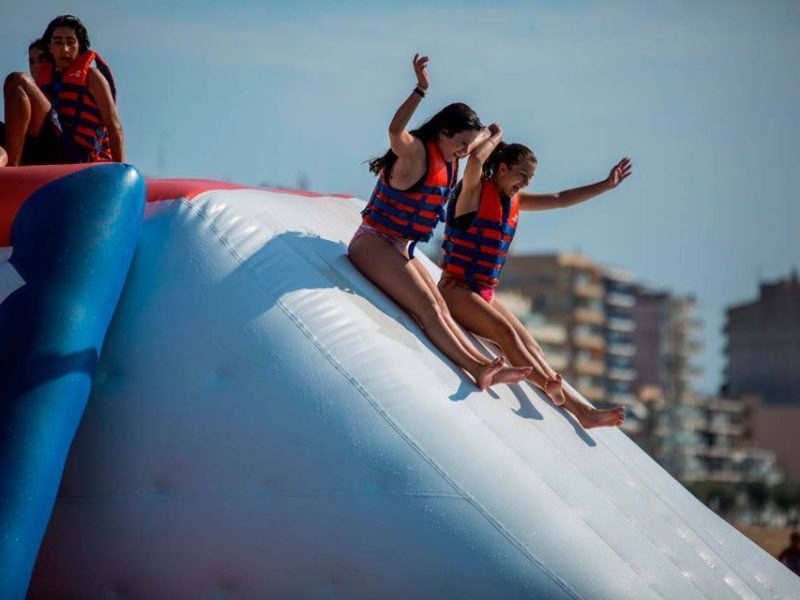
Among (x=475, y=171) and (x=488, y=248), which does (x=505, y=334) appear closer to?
(x=488, y=248)

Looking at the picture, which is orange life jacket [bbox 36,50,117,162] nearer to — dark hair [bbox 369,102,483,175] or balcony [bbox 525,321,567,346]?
dark hair [bbox 369,102,483,175]

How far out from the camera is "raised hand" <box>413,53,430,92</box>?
7.67m

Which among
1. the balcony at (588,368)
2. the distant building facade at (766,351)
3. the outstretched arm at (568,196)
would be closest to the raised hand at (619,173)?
the outstretched arm at (568,196)

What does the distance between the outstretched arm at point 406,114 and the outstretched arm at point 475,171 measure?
81 centimetres

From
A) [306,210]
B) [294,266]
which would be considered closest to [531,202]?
[306,210]

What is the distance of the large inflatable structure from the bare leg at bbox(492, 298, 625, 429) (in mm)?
1426

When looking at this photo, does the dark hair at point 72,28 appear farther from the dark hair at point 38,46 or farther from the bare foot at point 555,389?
the bare foot at point 555,389

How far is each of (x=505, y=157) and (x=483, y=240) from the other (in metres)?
0.50

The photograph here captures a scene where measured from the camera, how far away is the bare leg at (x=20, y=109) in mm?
8609

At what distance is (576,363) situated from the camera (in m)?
93.9

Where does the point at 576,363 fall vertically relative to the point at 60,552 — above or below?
below

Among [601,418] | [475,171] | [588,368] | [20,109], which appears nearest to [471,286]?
[475,171]

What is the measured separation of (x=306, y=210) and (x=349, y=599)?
107 inches

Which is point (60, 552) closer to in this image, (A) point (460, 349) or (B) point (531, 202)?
(A) point (460, 349)
